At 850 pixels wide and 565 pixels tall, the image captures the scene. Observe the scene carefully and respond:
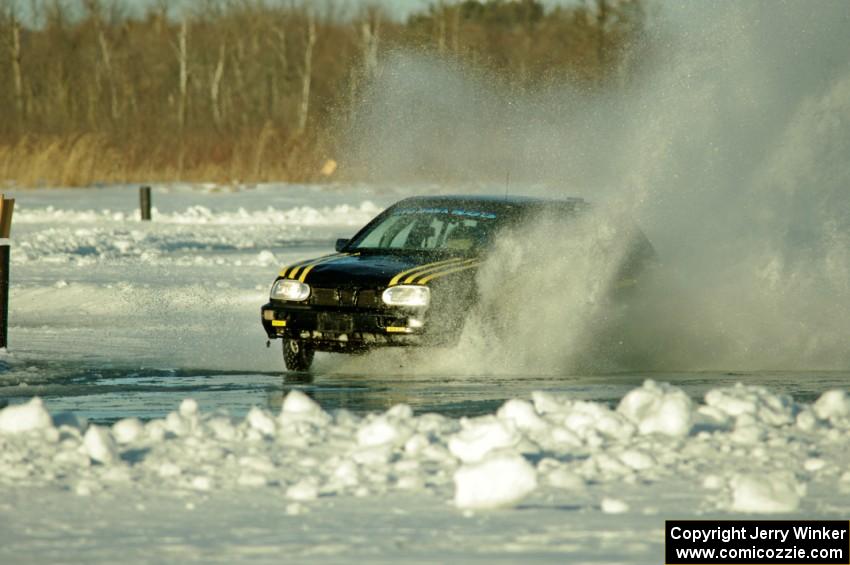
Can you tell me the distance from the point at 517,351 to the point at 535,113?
20823mm

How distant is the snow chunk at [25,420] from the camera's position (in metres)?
7.86

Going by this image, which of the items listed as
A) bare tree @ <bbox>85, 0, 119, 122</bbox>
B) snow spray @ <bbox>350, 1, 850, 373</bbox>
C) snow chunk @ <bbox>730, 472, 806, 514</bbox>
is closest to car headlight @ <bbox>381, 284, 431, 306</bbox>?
snow spray @ <bbox>350, 1, 850, 373</bbox>

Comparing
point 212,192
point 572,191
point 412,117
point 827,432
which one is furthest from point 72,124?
point 827,432

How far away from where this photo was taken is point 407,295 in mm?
11484

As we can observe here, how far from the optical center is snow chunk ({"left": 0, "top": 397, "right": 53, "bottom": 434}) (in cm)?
786

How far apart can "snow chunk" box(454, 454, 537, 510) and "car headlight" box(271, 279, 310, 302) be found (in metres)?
5.36

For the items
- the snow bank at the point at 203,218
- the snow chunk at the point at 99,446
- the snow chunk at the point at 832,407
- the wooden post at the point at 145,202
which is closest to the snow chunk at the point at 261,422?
the snow chunk at the point at 99,446

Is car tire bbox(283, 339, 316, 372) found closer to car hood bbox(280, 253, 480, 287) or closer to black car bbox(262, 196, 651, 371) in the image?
black car bbox(262, 196, 651, 371)

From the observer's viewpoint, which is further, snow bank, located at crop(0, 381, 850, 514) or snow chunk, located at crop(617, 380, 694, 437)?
snow chunk, located at crop(617, 380, 694, 437)

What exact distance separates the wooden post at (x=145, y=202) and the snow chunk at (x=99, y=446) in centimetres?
2426

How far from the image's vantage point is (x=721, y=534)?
6.05 meters

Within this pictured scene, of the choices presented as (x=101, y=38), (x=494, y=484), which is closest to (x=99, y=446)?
(x=494, y=484)

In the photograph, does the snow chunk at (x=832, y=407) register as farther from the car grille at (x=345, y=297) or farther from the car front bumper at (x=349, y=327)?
the car grille at (x=345, y=297)

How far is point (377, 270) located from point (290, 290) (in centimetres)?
71
